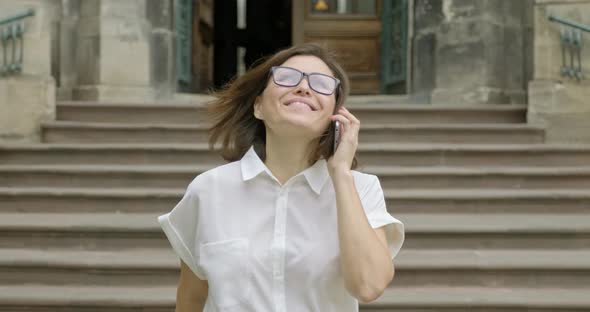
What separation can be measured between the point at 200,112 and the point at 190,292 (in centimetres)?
446

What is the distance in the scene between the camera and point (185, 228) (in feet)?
6.14

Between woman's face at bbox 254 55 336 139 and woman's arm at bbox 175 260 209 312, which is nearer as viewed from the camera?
woman's face at bbox 254 55 336 139

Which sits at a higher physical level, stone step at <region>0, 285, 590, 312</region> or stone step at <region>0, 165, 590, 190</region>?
stone step at <region>0, 165, 590, 190</region>

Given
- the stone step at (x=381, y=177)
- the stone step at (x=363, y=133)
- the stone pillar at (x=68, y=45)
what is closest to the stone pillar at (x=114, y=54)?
the stone pillar at (x=68, y=45)

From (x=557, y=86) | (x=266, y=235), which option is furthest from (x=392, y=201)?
(x=266, y=235)

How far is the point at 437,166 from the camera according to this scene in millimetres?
5734

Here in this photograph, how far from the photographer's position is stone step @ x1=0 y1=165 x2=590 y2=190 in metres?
5.38

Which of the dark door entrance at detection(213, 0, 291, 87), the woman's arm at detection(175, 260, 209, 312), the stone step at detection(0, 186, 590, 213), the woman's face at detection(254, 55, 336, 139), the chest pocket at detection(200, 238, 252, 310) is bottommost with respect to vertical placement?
the stone step at detection(0, 186, 590, 213)

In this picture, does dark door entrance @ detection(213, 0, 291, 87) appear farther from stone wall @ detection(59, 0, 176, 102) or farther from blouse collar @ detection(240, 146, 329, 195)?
blouse collar @ detection(240, 146, 329, 195)

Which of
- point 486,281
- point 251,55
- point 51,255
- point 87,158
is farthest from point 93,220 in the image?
point 251,55

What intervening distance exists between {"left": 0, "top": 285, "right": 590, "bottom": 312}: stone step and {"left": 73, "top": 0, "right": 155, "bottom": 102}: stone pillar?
135 inches

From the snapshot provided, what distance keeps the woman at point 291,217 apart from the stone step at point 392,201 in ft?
10.7

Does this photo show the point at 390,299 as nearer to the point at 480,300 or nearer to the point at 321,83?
the point at 480,300

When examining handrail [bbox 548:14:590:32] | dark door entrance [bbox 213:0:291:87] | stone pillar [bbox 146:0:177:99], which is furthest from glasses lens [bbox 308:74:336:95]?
dark door entrance [bbox 213:0:291:87]
